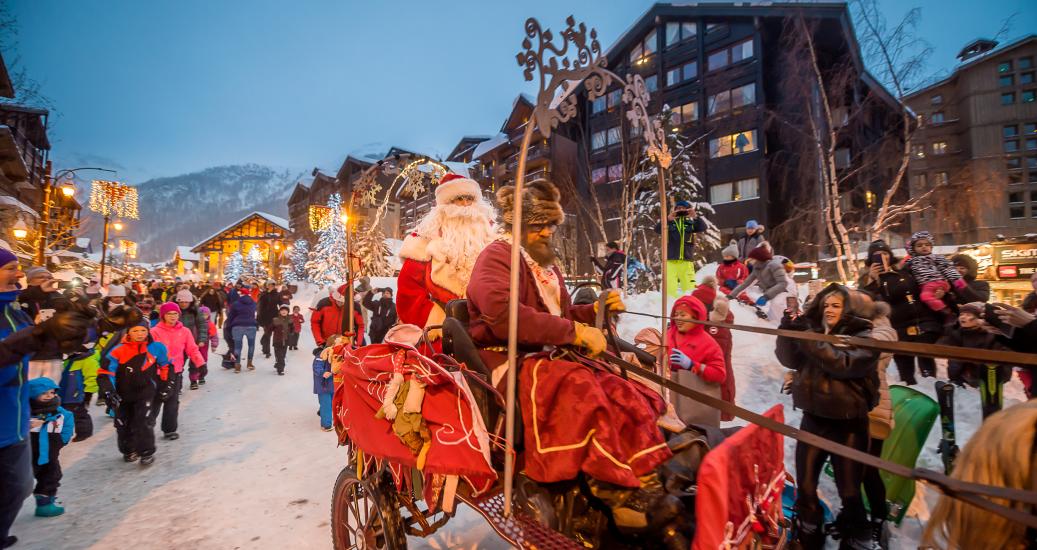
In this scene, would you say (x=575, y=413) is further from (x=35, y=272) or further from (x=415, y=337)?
(x=35, y=272)

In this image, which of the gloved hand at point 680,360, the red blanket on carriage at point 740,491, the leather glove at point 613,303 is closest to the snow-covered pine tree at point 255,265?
the gloved hand at point 680,360

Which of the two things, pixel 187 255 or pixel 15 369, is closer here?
pixel 15 369

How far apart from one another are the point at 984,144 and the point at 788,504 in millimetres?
44422

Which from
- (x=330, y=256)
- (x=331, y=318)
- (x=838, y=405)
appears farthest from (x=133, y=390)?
(x=330, y=256)

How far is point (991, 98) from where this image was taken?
3088cm

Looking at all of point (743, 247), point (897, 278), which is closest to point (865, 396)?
point (897, 278)

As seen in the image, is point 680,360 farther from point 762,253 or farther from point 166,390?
point 166,390

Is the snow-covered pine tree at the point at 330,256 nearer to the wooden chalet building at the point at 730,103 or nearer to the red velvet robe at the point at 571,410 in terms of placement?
the wooden chalet building at the point at 730,103

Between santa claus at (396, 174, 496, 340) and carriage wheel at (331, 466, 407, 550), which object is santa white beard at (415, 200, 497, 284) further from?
carriage wheel at (331, 466, 407, 550)

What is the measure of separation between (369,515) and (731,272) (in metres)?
8.82

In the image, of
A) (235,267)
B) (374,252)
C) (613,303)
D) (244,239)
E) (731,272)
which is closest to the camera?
(613,303)

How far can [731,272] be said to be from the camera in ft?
31.0

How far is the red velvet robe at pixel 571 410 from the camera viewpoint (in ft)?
5.72

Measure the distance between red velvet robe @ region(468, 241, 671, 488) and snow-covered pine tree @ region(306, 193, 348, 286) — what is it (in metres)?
30.3
